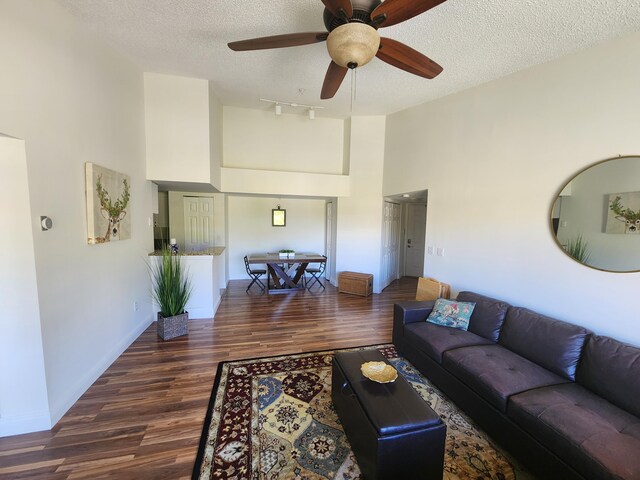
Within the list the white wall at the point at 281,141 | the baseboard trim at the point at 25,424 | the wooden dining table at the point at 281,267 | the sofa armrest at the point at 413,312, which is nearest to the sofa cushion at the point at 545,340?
the sofa armrest at the point at 413,312

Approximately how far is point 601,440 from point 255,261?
470 cm

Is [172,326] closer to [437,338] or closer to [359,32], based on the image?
[437,338]

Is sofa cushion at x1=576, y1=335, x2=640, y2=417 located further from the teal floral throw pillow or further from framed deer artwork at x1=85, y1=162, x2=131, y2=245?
framed deer artwork at x1=85, y1=162, x2=131, y2=245

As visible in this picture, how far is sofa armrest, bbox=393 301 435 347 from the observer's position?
111 inches

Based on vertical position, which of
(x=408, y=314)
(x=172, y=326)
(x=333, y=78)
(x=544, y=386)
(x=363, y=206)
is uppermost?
(x=333, y=78)

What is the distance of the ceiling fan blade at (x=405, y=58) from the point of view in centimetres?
183

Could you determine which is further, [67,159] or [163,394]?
[163,394]

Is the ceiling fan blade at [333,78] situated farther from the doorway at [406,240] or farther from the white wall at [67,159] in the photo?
the doorway at [406,240]

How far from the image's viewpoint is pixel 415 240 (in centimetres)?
716

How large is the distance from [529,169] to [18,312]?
14.7ft

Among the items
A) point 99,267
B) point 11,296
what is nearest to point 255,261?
point 99,267

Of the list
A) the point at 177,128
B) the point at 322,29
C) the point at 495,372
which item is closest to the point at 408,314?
the point at 495,372

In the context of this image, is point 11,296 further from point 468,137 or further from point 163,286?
point 468,137

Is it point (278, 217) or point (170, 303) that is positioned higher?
point (278, 217)
